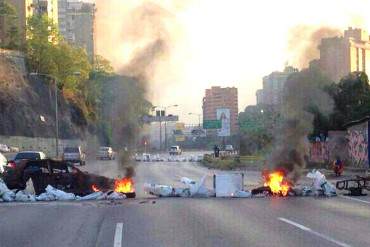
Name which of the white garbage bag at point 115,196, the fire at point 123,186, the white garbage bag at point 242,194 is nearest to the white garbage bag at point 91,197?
the white garbage bag at point 115,196

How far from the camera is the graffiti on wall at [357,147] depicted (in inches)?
1886

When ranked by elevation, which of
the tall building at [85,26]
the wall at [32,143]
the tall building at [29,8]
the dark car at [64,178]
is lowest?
the dark car at [64,178]

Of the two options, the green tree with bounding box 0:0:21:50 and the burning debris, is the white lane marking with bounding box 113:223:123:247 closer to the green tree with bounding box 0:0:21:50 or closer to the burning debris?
the burning debris

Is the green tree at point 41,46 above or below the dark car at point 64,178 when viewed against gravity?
above

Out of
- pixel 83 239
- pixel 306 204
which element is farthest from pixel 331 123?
pixel 83 239

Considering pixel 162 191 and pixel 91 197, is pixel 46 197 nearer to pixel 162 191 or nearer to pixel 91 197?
pixel 91 197

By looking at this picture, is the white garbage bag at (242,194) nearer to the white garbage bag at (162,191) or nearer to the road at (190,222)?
the road at (190,222)

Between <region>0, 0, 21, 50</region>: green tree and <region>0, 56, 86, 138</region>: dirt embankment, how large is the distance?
7355mm

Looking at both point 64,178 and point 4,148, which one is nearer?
point 64,178

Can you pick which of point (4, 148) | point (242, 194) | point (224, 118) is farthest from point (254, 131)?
point (242, 194)

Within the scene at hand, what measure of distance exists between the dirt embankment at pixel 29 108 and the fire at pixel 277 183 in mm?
66244

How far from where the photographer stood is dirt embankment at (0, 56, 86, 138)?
89.9m

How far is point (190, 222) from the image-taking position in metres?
16.7

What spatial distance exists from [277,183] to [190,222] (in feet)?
32.1
